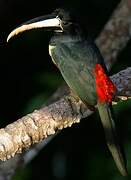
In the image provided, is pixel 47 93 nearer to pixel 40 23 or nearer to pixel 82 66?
pixel 82 66

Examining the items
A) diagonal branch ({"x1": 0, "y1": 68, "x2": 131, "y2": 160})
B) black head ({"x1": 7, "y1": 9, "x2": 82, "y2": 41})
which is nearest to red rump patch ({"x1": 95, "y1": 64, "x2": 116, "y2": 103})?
diagonal branch ({"x1": 0, "y1": 68, "x2": 131, "y2": 160})

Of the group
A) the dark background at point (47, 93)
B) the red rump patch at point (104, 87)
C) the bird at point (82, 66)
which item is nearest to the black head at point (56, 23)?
the bird at point (82, 66)

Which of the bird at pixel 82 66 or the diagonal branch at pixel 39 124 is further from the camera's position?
the bird at pixel 82 66

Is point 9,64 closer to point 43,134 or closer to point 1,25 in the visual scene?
point 1,25

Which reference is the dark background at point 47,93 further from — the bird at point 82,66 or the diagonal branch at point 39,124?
the diagonal branch at point 39,124

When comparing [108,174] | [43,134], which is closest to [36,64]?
[108,174]

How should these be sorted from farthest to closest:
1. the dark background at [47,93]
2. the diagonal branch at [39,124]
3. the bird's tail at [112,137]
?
the dark background at [47,93] → the bird's tail at [112,137] → the diagonal branch at [39,124]

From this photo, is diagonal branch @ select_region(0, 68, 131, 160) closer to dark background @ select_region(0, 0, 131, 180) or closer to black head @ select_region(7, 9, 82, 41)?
black head @ select_region(7, 9, 82, 41)

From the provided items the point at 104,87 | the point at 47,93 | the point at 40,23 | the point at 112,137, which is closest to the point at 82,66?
the point at 104,87
